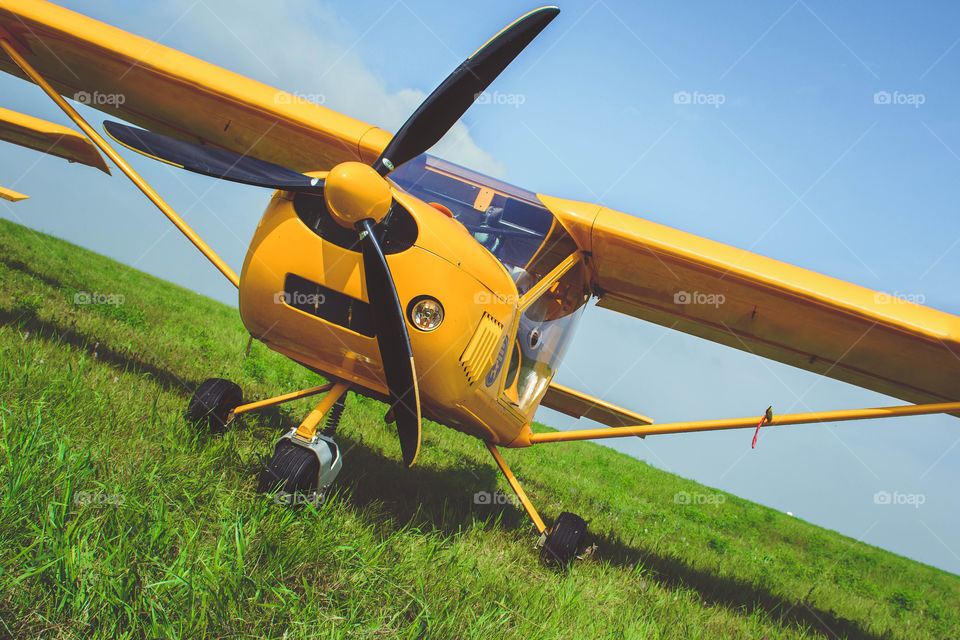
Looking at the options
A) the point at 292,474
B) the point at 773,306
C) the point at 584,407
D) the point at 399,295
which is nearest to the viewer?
the point at 292,474

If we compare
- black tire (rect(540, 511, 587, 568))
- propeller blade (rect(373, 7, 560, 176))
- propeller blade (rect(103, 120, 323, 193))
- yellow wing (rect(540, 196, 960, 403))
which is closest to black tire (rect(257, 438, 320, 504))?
propeller blade (rect(103, 120, 323, 193))

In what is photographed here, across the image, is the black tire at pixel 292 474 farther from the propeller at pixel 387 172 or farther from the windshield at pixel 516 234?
the windshield at pixel 516 234

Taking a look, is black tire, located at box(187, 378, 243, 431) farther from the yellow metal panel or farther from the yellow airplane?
the yellow metal panel

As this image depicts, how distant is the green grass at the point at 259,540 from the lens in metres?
1.73

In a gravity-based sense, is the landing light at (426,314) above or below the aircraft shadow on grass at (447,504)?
above

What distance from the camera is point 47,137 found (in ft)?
27.2

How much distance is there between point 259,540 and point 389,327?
45.5 inches

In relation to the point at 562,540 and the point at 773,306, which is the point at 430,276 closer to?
the point at 562,540

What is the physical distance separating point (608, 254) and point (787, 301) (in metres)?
1.47

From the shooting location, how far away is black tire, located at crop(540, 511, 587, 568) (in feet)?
13.0

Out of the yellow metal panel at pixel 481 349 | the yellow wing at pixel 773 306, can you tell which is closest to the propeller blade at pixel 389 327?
the yellow metal panel at pixel 481 349

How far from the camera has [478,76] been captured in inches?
133

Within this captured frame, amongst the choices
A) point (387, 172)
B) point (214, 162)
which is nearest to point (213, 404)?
point (214, 162)

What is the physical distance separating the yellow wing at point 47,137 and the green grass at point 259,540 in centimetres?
263
